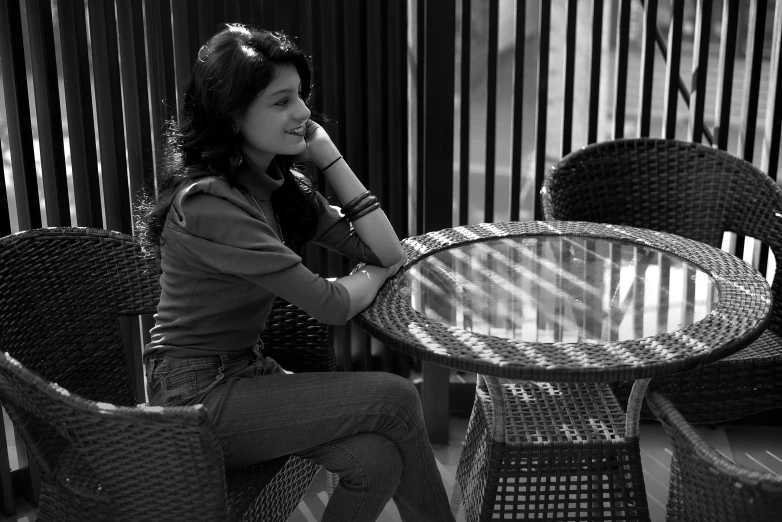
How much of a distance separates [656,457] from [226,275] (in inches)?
69.4

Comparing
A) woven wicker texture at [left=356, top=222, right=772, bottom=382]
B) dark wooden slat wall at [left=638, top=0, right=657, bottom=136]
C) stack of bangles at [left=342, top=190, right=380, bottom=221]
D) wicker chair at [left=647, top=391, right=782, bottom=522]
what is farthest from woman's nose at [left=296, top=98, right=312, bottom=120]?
dark wooden slat wall at [left=638, top=0, right=657, bottom=136]

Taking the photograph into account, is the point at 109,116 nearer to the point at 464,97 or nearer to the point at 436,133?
the point at 436,133

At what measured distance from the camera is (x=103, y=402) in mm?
2223

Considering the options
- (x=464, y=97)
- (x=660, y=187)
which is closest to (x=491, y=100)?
(x=464, y=97)

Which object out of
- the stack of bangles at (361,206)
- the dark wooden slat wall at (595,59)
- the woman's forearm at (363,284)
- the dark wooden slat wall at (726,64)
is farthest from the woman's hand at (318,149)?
the dark wooden slat wall at (726,64)

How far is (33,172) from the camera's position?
105 inches

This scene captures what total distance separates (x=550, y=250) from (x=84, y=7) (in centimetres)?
143

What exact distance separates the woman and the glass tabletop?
0.69 feet

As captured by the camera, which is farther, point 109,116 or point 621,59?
point 621,59

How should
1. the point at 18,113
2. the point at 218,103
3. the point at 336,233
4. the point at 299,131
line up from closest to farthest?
the point at 218,103 → the point at 299,131 → the point at 336,233 → the point at 18,113

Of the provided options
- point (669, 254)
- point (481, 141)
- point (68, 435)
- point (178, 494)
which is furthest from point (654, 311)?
point (481, 141)

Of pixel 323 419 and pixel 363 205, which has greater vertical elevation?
pixel 363 205

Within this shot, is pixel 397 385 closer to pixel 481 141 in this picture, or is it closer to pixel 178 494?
pixel 178 494

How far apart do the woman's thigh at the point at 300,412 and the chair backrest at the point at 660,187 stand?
3.68 feet
